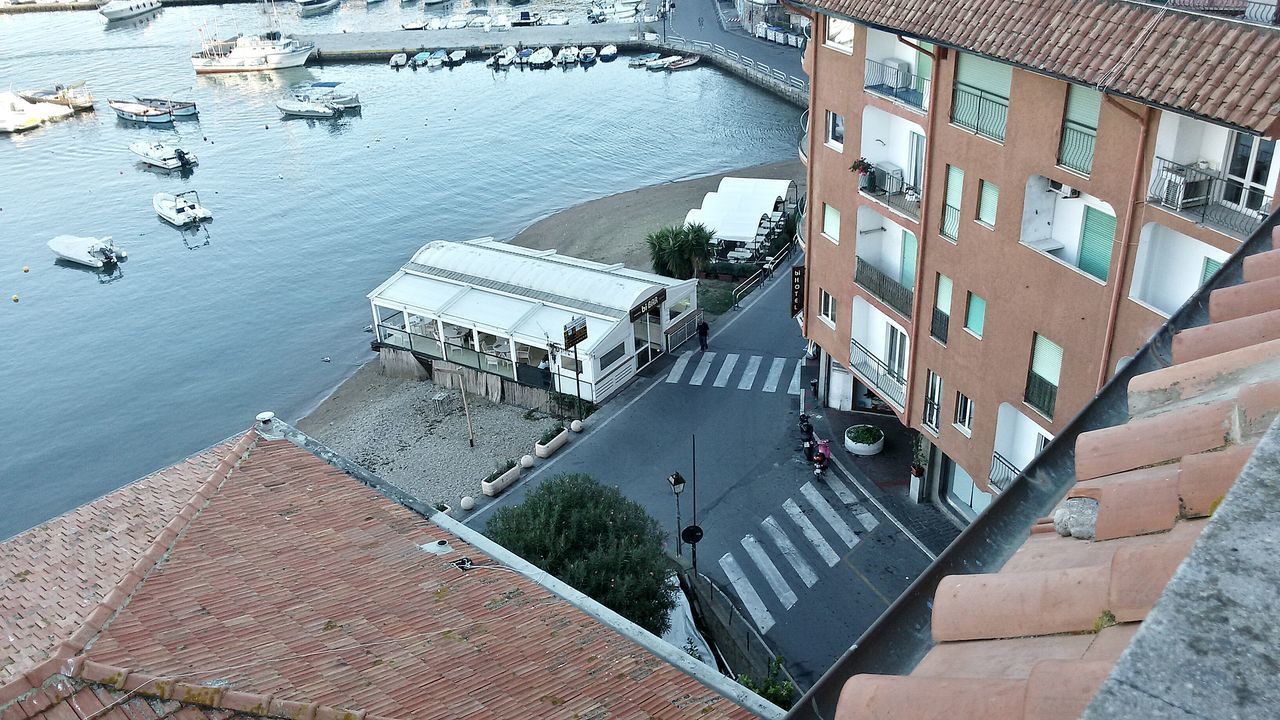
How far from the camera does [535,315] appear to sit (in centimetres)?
3950

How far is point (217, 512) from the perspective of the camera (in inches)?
593

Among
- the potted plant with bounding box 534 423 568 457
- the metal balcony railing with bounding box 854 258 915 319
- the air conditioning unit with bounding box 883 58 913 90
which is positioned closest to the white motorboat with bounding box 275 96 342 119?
the potted plant with bounding box 534 423 568 457

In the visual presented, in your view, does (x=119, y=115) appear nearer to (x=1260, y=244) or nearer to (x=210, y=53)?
(x=210, y=53)

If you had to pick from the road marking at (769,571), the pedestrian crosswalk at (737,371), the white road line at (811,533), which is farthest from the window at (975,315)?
the pedestrian crosswalk at (737,371)

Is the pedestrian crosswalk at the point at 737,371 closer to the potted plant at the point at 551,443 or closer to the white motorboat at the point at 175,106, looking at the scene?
the potted plant at the point at 551,443

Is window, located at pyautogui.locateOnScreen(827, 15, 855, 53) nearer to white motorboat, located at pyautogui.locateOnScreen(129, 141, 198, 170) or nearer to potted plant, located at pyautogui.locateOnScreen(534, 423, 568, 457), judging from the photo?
potted plant, located at pyautogui.locateOnScreen(534, 423, 568, 457)

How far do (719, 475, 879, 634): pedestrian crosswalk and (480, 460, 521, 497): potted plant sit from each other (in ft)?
25.9

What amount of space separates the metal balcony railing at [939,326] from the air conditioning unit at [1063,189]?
4680 millimetres

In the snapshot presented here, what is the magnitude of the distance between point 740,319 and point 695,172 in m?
35.9

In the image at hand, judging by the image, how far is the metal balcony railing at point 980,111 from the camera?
800 inches

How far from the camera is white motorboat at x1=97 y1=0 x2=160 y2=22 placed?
5344 inches

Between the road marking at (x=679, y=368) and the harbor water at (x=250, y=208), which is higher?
the road marking at (x=679, y=368)

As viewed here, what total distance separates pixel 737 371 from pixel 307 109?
72885 millimetres

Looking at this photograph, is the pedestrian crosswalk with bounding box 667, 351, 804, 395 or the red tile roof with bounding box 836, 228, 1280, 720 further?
the pedestrian crosswalk with bounding box 667, 351, 804, 395
